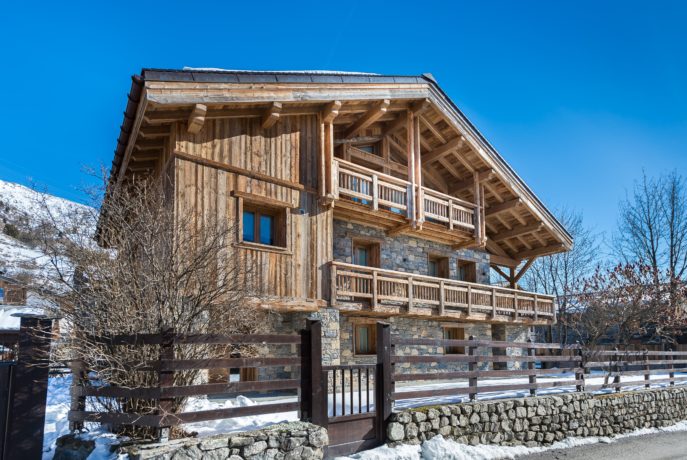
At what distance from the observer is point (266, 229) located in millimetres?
12945

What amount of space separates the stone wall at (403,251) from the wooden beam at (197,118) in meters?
5.14

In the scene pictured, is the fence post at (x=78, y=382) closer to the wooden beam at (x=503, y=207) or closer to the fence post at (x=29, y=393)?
the fence post at (x=29, y=393)

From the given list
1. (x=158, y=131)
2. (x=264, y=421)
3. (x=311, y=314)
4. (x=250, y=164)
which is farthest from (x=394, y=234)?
(x=264, y=421)

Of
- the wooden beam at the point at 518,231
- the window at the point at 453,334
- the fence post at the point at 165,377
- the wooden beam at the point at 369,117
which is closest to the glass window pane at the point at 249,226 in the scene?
the wooden beam at the point at 369,117

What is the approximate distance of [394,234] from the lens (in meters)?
16.7

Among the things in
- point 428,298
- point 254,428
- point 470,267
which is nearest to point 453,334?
point 470,267

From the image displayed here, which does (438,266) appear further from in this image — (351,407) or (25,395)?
(25,395)

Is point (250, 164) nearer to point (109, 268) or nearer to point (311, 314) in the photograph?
point (311, 314)

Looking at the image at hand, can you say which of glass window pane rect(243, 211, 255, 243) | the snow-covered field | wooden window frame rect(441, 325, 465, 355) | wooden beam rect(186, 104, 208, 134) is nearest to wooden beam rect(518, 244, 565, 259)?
wooden window frame rect(441, 325, 465, 355)

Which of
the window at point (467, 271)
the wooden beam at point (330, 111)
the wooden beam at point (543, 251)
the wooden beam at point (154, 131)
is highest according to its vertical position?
the wooden beam at point (330, 111)

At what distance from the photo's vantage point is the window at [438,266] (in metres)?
18.6

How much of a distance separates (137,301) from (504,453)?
6.10 metres

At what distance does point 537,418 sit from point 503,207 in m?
10.2

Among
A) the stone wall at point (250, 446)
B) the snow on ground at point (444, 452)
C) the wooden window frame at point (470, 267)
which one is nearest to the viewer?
the stone wall at point (250, 446)
